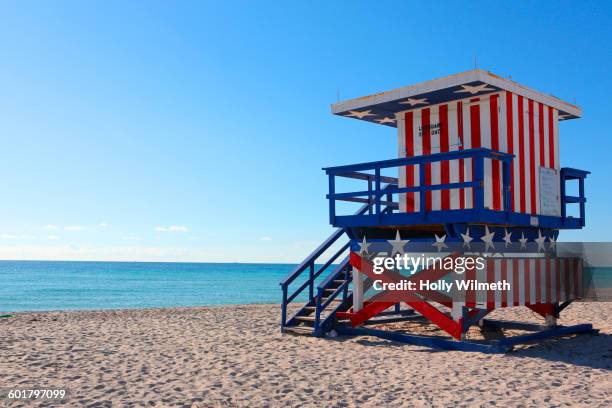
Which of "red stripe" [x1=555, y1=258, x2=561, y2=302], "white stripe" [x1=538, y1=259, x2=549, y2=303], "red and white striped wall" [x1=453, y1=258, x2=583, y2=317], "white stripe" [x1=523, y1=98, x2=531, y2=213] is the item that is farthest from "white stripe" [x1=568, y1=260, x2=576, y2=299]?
"white stripe" [x1=523, y1=98, x2=531, y2=213]

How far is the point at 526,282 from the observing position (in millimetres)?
11125

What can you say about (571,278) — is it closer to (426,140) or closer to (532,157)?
(532,157)

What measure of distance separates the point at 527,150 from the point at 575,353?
3754 mm

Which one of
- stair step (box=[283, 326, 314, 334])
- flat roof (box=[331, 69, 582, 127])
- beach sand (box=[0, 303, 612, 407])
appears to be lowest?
beach sand (box=[0, 303, 612, 407])

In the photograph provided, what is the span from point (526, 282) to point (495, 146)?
251 centimetres

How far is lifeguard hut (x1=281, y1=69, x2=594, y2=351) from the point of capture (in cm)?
1042

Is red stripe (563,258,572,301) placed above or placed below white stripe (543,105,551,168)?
below

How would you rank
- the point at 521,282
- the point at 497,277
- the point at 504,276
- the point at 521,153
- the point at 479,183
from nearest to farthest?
the point at 479,183 → the point at 497,277 → the point at 504,276 → the point at 521,282 → the point at 521,153

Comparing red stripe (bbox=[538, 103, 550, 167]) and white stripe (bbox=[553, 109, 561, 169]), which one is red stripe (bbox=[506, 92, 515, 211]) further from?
white stripe (bbox=[553, 109, 561, 169])

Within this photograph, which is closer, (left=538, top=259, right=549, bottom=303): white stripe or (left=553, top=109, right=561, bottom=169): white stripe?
(left=538, top=259, right=549, bottom=303): white stripe

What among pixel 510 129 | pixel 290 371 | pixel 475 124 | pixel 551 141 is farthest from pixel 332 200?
pixel 551 141

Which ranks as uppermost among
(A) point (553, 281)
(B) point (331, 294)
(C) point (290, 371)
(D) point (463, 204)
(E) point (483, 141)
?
(E) point (483, 141)

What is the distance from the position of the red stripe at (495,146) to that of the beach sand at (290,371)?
2.59 m

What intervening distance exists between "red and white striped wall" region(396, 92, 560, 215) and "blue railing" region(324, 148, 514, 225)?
11.8 inches
